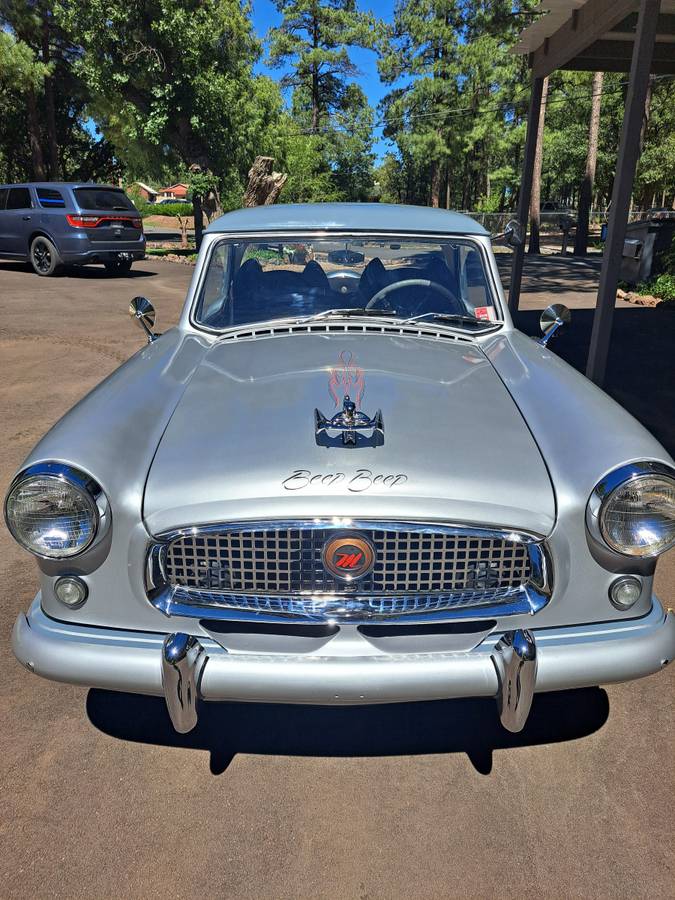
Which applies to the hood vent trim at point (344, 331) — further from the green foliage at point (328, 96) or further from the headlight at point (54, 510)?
the green foliage at point (328, 96)

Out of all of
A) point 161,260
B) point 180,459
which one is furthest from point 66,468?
point 161,260

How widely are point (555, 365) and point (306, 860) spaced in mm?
2108

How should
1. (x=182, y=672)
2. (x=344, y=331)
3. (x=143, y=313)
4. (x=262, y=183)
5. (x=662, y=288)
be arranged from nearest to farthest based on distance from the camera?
(x=182, y=672), (x=344, y=331), (x=143, y=313), (x=662, y=288), (x=262, y=183)

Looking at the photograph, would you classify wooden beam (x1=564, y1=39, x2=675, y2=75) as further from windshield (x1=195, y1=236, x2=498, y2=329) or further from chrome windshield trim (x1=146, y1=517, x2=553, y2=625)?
chrome windshield trim (x1=146, y1=517, x2=553, y2=625)

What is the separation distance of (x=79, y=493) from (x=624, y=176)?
5665 mm

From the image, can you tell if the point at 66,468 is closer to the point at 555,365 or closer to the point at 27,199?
the point at 555,365

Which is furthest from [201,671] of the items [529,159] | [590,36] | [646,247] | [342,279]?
[646,247]

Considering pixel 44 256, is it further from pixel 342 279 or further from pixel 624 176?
pixel 342 279

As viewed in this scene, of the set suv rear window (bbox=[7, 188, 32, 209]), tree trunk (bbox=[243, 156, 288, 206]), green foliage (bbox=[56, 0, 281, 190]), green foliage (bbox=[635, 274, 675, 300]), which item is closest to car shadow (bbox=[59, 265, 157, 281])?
suv rear window (bbox=[7, 188, 32, 209])

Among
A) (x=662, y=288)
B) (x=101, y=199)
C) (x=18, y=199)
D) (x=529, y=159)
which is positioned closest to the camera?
(x=529, y=159)

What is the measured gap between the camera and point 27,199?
13617 mm

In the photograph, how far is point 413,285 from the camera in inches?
135

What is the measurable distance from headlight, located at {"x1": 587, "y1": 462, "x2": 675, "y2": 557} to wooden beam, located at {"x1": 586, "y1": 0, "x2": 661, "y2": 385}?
4.39 m

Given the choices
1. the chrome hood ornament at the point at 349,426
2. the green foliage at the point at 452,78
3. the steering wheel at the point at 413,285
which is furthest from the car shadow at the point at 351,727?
the green foliage at the point at 452,78
